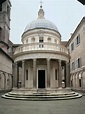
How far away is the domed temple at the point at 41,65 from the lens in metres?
18.3

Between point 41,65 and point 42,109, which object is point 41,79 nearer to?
point 41,65

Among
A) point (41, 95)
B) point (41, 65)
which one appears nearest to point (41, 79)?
point (41, 65)

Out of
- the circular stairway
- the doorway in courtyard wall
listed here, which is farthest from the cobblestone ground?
the doorway in courtyard wall

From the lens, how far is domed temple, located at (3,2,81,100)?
18253 mm

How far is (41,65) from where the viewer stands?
21.9 metres

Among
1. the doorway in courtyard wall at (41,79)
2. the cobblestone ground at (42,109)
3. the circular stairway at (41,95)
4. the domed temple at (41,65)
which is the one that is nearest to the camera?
the cobblestone ground at (42,109)

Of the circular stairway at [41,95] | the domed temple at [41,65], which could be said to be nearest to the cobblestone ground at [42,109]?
the circular stairway at [41,95]

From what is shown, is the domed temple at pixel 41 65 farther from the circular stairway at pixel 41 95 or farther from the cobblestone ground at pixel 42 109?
the cobblestone ground at pixel 42 109

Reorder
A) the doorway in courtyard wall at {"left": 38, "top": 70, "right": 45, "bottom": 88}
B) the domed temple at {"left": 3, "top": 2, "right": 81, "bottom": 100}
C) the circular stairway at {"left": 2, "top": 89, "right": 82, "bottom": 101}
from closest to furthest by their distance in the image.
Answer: the circular stairway at {"left": 2, "top": 89, "right": 82, "bottom": 101}
the domed temple at {"left": 3, "top": 2, "right": 81, "bottom": 100}
the doorway in courtyard wall at {"left": 38, "top": 70, "right": 45, "bottom": 88}

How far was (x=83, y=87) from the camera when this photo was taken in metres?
25.2

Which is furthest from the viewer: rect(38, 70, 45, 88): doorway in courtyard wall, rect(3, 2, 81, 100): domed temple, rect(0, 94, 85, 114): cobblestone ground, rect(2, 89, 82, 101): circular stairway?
rect(38, 70, 45, 88): doorway in courtyard wall

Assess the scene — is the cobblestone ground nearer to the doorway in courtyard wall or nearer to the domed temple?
the domed temple

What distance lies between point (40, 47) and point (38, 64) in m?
2.75

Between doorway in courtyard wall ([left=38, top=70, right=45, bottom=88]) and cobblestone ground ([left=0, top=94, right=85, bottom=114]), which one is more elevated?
doorway in courtyard wall ([left=38, top=70, right=45, bottom=88])
